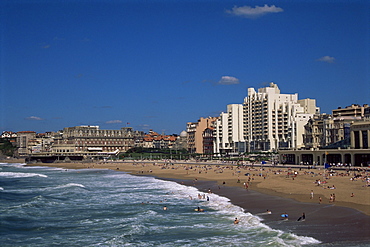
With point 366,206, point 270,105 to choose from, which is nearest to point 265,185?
point 366,206

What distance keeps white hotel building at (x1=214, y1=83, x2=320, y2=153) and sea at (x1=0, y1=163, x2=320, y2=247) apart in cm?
7752

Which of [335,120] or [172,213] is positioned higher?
[335,120]

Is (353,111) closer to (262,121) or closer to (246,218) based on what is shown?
(262,121)

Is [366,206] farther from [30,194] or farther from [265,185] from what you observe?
[30,194]

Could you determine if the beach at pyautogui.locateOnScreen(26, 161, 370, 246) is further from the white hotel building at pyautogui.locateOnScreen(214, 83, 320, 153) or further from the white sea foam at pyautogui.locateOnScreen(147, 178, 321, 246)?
the white hotel building at pyautogui.locateOnScreen(214, 83, 320, 153)

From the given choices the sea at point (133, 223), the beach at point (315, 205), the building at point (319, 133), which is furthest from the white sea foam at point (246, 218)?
the building at point (319, 133)

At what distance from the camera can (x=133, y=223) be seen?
2858 centimetres

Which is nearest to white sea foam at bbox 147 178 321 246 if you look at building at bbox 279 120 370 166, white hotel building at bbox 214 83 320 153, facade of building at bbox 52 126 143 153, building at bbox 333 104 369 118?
building at bbox 279 120 370 166

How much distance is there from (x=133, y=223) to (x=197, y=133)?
12555cm

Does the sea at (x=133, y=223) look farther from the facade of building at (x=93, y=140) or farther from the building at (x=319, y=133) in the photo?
the facade of building at (x=93, y=140)

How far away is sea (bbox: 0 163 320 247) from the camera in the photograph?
76.9 ft

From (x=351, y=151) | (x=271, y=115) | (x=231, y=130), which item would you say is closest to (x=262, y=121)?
(x=271, y=115)

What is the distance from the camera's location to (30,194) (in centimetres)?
4778

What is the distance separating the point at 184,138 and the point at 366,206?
147 m
